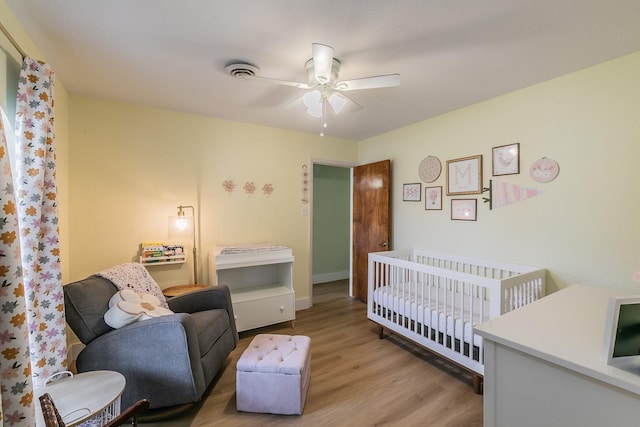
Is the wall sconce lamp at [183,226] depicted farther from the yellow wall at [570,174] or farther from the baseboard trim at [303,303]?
the yellow wall at [570,174]

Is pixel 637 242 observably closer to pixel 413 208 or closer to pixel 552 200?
pixel 552 200

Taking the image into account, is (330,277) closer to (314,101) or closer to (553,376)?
(314,101)

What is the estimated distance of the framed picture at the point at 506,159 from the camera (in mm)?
2383

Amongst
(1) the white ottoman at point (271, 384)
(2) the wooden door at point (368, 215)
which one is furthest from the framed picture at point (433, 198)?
(1) the white ottoman at point (271, 384)

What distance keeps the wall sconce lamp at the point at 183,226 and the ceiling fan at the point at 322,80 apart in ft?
4.94

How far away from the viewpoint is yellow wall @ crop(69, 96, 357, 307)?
2488mm

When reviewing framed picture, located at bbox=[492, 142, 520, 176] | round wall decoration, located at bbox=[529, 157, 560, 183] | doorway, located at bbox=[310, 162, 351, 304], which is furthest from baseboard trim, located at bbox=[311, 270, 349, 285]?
round wall decoration, located at bbox=[529, 157, 560, 183]

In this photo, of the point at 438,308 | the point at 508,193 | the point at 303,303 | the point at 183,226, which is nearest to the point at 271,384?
the point at 438,308

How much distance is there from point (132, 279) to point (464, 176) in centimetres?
309

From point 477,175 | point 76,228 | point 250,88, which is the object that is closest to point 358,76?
point 250,88

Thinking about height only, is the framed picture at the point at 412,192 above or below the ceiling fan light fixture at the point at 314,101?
Result: below

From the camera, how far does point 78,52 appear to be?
1.79 meters

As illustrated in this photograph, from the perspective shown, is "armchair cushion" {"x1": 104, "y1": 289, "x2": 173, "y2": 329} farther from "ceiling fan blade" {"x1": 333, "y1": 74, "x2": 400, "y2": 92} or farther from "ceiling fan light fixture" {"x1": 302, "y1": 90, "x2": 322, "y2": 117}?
"ceiling fan blade" {"x1": 333, "y1": 74, "x2": 400, "y2": 92}

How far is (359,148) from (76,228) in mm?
3406
